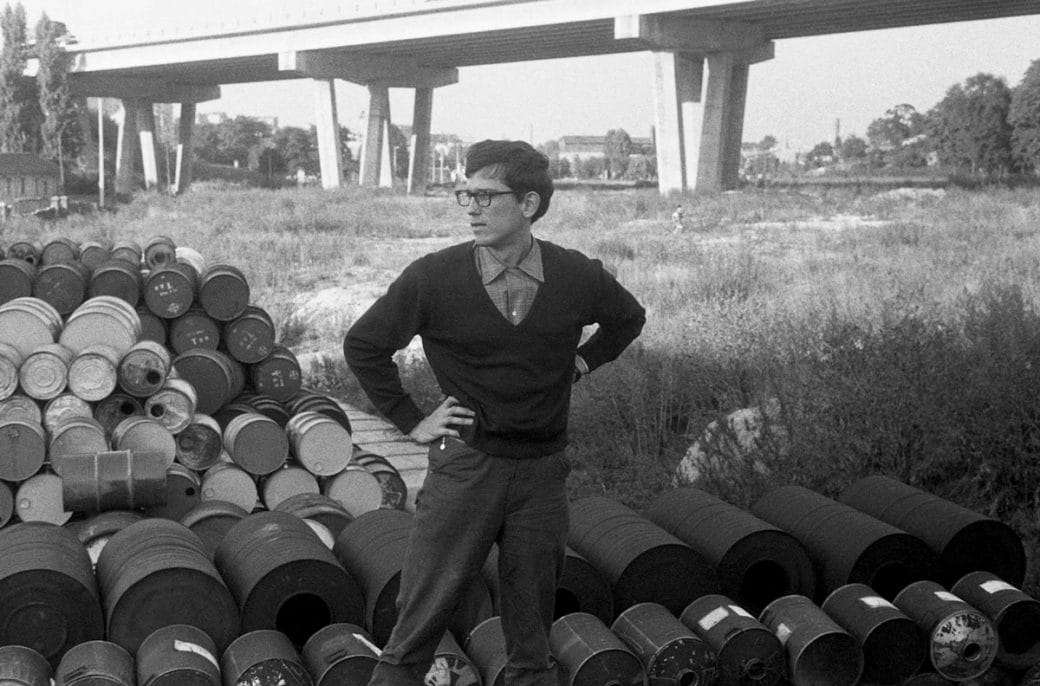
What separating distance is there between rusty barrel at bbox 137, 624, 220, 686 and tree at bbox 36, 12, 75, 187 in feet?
215

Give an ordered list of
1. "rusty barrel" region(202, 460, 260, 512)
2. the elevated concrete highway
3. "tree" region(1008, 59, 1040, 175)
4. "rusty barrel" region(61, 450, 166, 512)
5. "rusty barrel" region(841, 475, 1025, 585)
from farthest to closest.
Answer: "tree" region(1008, 59, 1040, 175) < the elevated concrete highway < "rusty barrel" region(202, 460, 260, 512) < "rusty barrel" region(61, 450, 166, 512) < "rusty barrel" region(841, 475, 1025, 585)

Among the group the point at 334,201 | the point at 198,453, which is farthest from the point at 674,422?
the point at 334,201

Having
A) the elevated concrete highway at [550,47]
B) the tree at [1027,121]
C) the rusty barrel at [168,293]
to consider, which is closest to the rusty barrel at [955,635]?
the rusty barrel at [168,293]

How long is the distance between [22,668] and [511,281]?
7.27 ft

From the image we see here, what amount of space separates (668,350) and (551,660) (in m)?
7.57

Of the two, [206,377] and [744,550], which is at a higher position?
[206,377]

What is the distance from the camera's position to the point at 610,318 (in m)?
4.07

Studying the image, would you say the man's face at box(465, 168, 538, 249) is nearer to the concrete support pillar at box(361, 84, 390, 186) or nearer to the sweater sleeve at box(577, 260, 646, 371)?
the sweater sleeve at box(577, 260, 646, 371)

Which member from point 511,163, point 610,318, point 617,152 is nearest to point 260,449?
point 610,318

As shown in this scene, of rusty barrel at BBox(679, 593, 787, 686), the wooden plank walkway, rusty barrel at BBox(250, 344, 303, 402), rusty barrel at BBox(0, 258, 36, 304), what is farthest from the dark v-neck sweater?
rusty barrel at BBox(0, 258, 36, 304)

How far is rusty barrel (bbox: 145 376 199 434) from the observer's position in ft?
27.1

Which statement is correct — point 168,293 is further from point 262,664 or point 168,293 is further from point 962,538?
point 962,538

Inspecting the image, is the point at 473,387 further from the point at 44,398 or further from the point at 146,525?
the point at 44,398

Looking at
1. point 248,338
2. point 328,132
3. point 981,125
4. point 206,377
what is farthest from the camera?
point 981,125
